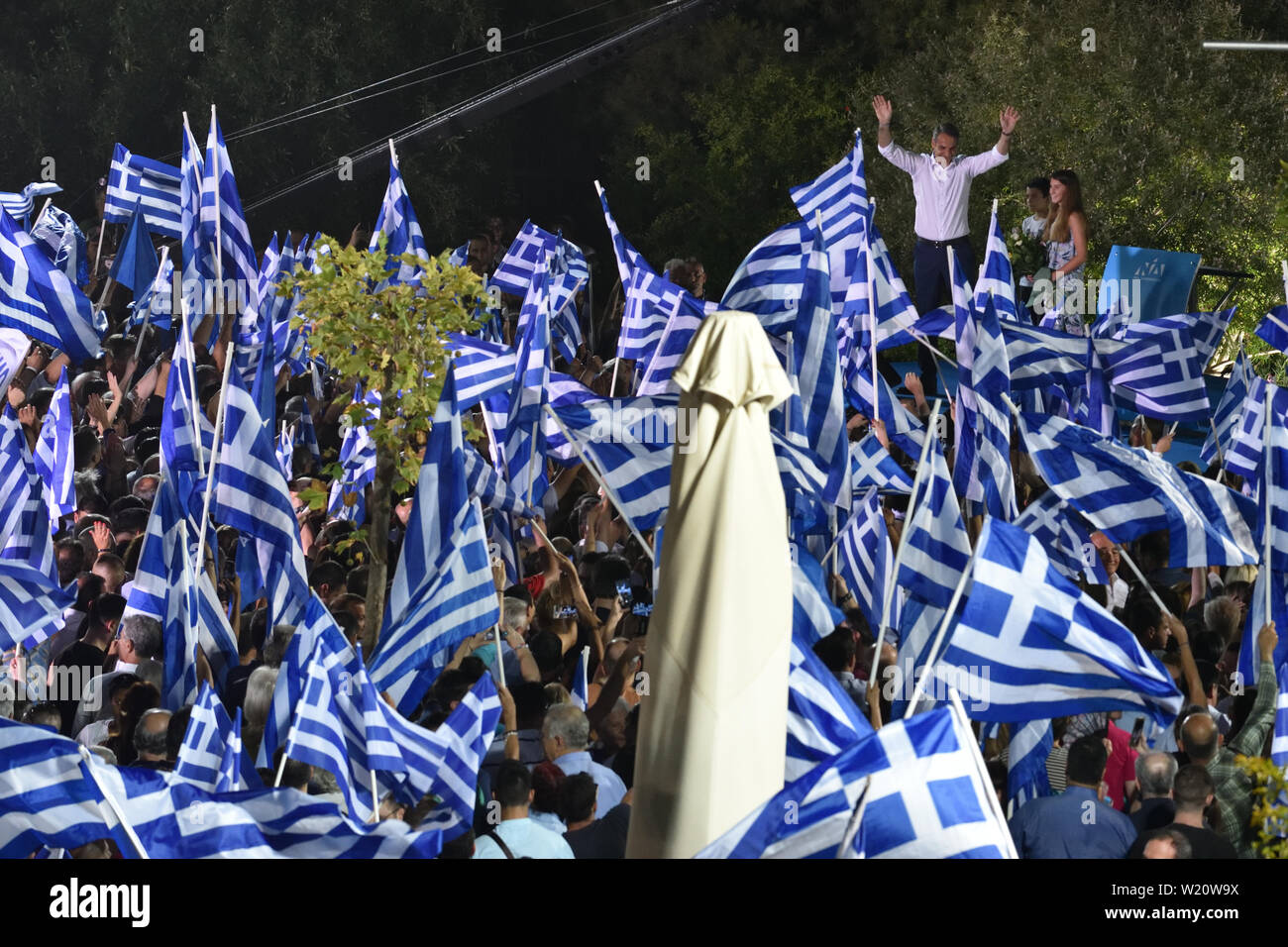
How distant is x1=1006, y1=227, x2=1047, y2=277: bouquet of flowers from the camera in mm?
16419

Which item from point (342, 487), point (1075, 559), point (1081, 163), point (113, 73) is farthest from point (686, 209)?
point (1075, 559)

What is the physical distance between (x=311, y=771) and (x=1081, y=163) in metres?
17.2

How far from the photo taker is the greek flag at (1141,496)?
8.59 meters

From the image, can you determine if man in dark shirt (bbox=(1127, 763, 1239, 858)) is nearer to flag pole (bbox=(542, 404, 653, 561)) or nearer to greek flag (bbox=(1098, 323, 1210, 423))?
flag pole (bbox=(542, 404, 653, 561))

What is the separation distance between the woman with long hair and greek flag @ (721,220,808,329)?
4.46 m

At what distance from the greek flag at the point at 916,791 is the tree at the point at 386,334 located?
5331mm

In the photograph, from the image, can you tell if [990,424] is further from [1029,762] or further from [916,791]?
[916,791]

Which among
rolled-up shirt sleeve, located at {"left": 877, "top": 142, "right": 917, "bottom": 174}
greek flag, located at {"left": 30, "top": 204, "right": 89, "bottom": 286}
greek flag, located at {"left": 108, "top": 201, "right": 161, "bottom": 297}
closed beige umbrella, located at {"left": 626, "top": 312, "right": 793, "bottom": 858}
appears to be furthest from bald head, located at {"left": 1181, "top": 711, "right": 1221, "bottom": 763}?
greek flag, located at {"left": 30, "top": 204, "right": 89, "bottom": 286}

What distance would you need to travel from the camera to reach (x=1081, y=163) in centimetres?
2202

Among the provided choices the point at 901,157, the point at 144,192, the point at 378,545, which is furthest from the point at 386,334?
the point at 901,157

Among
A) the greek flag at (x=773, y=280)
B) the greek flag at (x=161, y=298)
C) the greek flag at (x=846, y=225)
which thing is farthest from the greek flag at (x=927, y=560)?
the greek flag at (x=161, y=298)

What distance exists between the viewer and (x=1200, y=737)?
276 inches

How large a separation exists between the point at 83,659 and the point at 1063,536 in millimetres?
4854
